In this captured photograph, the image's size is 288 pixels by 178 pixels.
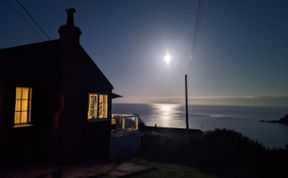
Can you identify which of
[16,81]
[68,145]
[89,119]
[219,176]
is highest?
[16,81]

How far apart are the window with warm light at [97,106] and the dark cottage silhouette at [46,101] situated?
472 millimetres

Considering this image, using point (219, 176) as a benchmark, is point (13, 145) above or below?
→ above

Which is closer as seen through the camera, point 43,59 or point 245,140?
point 43,59

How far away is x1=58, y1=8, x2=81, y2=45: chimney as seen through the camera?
830 centimetres

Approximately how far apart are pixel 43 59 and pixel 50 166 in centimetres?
486

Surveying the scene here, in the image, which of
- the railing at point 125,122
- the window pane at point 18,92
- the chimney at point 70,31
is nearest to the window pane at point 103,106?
the railing at point 125,122

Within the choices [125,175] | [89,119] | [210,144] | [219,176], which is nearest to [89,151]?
[89,119]

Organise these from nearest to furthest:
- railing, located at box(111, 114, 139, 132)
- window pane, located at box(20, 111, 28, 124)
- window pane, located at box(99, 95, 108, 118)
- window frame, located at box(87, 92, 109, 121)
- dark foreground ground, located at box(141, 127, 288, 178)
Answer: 1. window pane, located at box(20, 111, 28, 124)
2. dark foreground ground, located at box(141, 127, 288, 178)
3. window frame, located at box(87, 92, 109, 121)
4. window pane, located at box(99, 95, 108, 118)
5. railing, located at box(111, 114, 139, 132)

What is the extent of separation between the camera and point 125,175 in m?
7.32

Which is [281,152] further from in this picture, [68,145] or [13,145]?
[13,145]

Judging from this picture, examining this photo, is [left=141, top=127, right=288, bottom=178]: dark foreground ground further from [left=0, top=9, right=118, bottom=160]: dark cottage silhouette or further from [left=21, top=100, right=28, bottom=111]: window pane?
[left=21, top=100, right=28, bottom=111]: window pane

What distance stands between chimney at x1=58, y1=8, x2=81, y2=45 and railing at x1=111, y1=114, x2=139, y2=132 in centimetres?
584

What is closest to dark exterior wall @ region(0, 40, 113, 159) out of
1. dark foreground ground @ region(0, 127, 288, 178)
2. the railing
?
dark foreground ground @ region(0, 127, 288, 178)

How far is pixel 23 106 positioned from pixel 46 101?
38.1 inches
